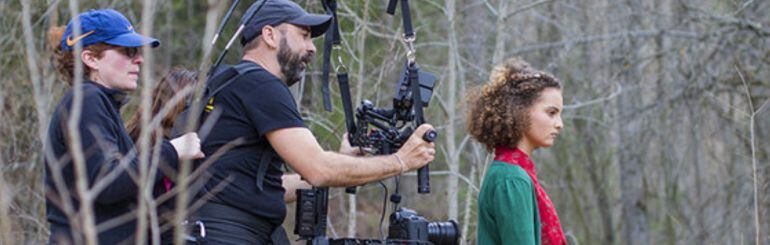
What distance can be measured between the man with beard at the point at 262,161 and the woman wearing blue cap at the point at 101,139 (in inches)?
10.2

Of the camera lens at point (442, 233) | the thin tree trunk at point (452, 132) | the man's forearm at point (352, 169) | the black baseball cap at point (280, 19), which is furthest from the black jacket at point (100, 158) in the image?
the thin tree trunk at point (452, 132)

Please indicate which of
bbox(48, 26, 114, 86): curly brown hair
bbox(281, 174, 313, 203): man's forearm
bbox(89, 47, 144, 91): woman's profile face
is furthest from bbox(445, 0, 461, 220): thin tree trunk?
bbox(48, 26, 114, 86): curly brown hair

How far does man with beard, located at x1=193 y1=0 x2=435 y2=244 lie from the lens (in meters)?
3.85

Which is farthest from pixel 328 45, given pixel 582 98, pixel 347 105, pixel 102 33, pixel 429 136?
pixel 582 98

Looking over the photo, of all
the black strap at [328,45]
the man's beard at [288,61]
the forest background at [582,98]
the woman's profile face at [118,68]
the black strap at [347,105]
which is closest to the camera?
the woman's profile face at [118,68]

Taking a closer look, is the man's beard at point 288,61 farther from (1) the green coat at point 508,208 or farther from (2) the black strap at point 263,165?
(1) the green coat at point 508,208

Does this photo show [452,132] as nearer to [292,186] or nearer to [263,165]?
[292,186]

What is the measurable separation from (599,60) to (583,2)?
3.59 feet

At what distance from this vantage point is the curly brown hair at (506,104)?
4.28 meters

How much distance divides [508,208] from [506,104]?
1.59 feet

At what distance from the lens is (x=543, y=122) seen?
14.0 ft

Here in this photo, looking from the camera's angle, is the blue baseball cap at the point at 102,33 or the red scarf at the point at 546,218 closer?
the blue baseball cap at the point at 102,33

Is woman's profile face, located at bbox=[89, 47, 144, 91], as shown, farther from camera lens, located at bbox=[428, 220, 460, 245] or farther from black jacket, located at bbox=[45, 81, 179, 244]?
camera lens, located at bbox=[428, 220, 460, 245]

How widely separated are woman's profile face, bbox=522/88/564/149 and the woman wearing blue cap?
1.30 metres
